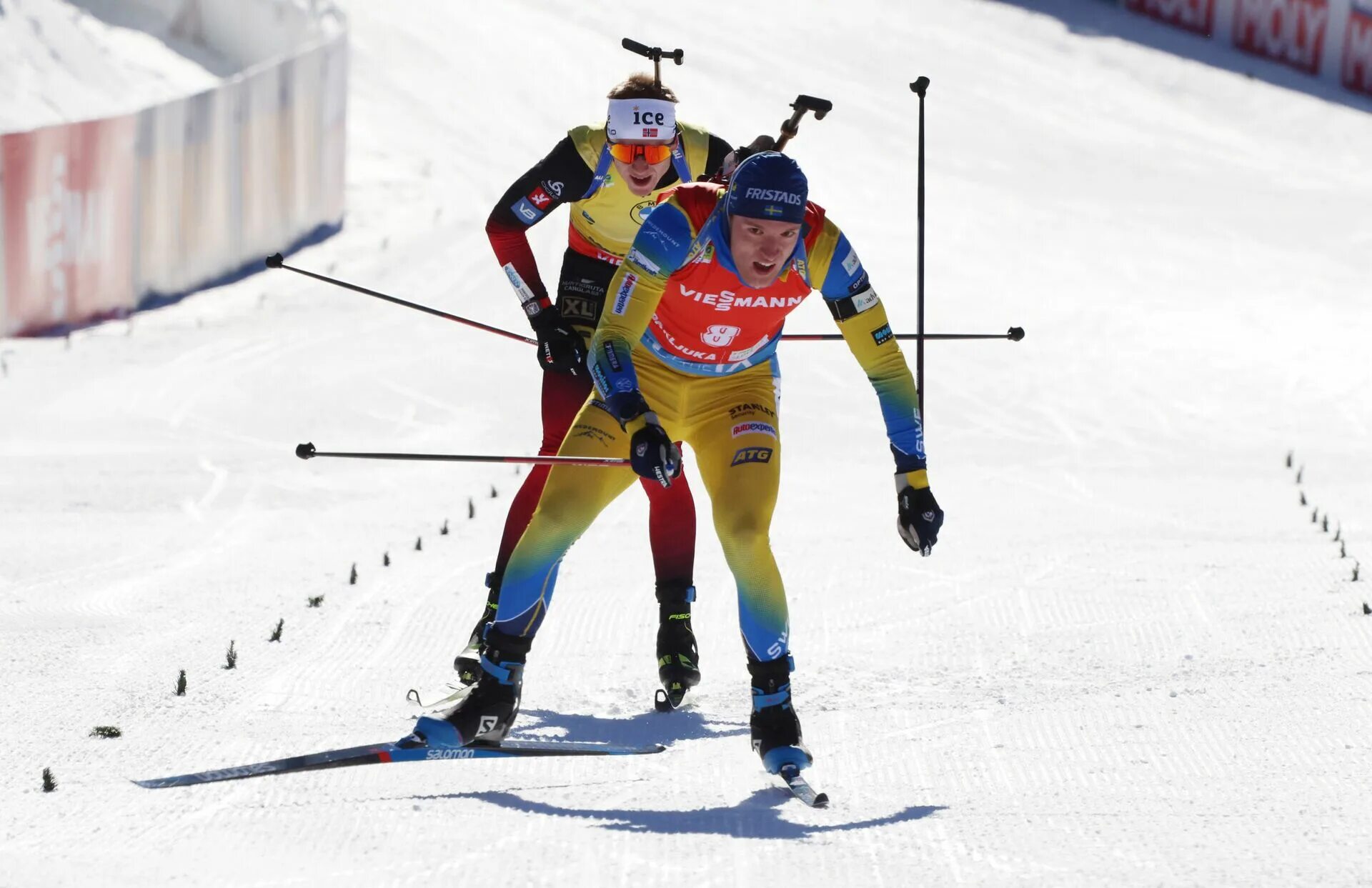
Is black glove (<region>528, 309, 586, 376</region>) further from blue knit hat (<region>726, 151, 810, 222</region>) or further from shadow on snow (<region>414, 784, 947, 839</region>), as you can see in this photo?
shadow on snow (<region>414, 784, 947, 839</region>)

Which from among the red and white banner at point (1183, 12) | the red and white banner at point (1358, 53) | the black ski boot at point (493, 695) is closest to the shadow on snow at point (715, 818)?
the black ski boot at point (493, 695)

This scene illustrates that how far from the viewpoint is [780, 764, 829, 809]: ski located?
4.55 m

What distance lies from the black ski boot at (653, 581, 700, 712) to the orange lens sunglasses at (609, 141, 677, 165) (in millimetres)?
1475

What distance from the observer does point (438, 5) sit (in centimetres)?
2475

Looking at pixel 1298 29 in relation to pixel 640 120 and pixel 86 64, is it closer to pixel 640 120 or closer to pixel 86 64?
pixel 86 64

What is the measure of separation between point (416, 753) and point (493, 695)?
0.35m

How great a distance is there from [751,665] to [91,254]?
973cm

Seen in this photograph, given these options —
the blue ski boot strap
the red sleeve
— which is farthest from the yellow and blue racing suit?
the red sleeve

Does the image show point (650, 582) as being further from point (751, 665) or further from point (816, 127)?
point (816, 127)

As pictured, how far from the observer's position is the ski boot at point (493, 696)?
16.4 feet

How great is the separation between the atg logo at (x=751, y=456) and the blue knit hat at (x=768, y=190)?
69cm

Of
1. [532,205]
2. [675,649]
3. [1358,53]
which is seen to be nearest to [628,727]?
[675,649]

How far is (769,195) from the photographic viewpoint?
16.3 feet

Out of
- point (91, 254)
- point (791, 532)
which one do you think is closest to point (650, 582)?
point (791, 532)
